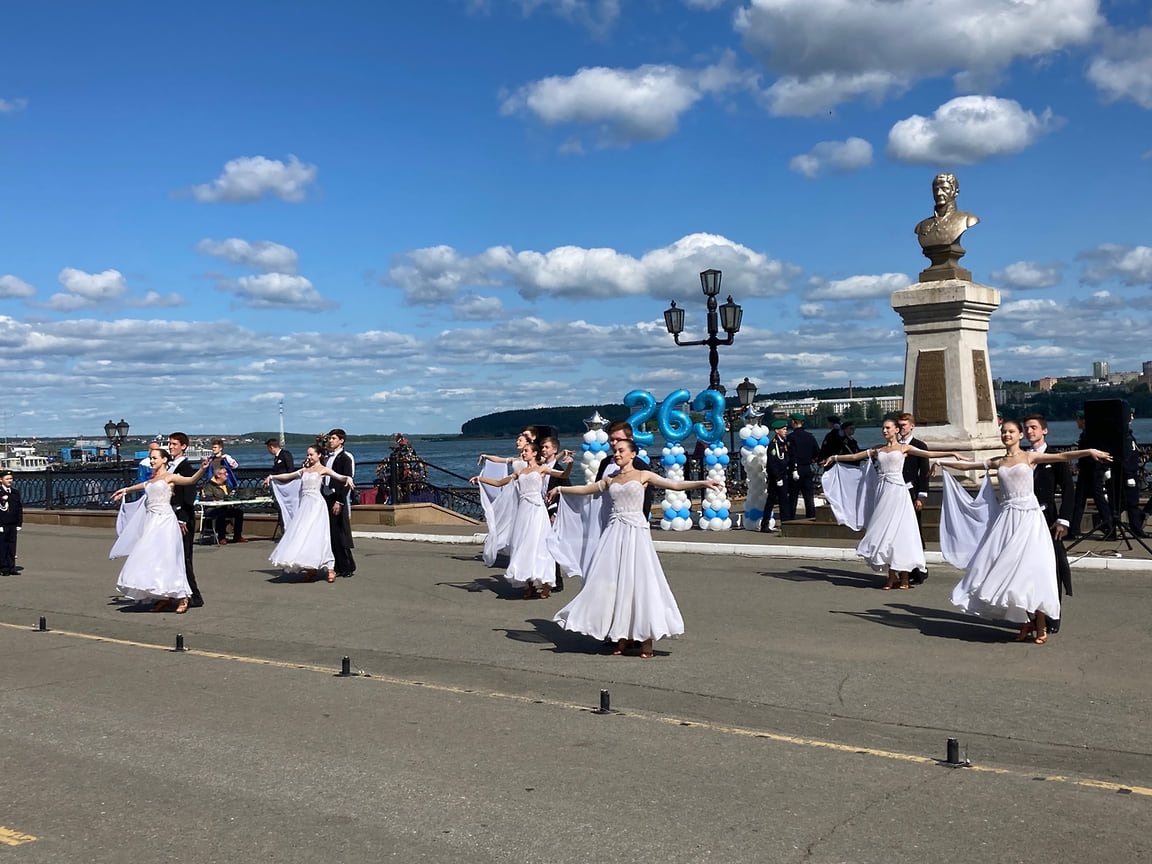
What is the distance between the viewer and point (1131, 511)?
53.6 ft

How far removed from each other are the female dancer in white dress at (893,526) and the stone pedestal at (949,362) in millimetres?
5250

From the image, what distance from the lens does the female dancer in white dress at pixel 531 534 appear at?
45.9 feet

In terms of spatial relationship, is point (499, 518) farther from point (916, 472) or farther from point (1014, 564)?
point (1014, 564)

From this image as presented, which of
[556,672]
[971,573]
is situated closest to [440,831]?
[556,672]

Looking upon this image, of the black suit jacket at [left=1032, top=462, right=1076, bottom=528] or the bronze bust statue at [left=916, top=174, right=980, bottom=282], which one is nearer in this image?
the black suit jacket at [left=1032, top=462, right=1076, bottom=528]

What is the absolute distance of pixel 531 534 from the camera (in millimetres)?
14086

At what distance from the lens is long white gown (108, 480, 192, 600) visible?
44.8 ft

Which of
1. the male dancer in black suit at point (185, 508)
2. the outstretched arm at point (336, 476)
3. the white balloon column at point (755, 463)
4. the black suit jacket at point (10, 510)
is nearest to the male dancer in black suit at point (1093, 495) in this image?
the white balloon column at point (755, 463)

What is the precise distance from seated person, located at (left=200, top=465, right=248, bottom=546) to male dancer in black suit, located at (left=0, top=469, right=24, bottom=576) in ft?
14.6

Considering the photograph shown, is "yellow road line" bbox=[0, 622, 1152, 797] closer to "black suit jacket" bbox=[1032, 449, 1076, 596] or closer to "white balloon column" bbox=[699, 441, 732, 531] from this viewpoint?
"black suit jacket" bbox=[1032, 449, 1076, 596]

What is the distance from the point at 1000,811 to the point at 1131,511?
12.0 m

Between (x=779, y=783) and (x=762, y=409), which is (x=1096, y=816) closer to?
(x=779, y=783)

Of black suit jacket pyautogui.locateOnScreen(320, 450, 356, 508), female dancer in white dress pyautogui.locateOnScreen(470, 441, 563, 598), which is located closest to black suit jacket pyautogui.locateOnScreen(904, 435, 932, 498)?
female dancer in white dress pyautogui.locateOnScreen(470, 441, 563, 598)

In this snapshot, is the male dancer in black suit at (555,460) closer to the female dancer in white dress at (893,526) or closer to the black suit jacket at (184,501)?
the female dancer in white dress at (893,526)
